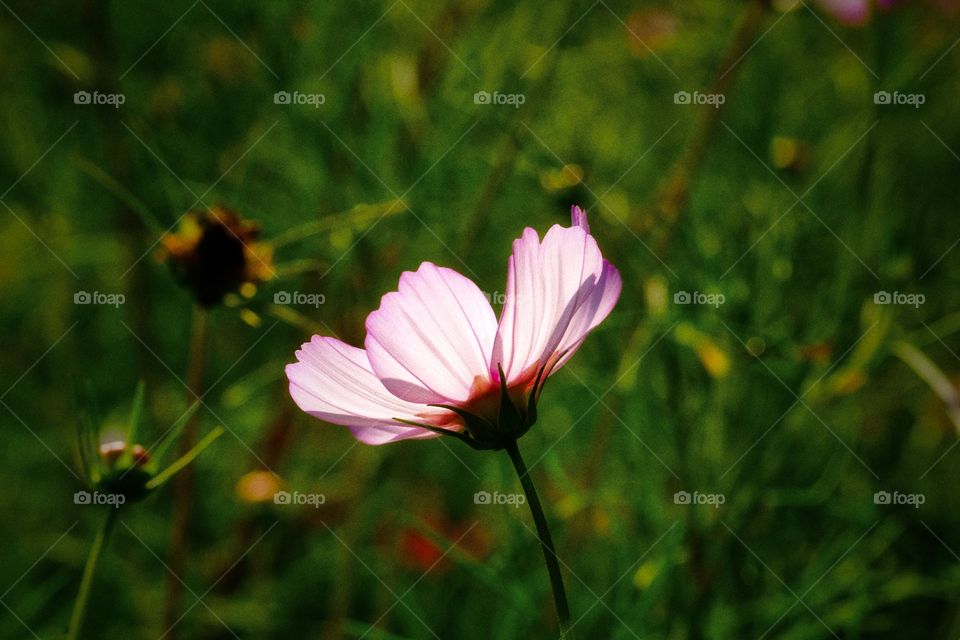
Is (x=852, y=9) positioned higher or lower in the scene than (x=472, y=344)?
higher

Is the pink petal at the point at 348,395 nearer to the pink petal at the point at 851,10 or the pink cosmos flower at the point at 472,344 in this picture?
the pink cosmos flower at the point at 472,344

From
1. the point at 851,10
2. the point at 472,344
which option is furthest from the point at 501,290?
the point at 472,344

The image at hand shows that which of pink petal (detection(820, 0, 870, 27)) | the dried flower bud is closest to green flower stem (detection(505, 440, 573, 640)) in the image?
the dried flower bud

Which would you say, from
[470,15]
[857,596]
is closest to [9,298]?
[470,15]

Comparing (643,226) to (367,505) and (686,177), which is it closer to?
(686,177)

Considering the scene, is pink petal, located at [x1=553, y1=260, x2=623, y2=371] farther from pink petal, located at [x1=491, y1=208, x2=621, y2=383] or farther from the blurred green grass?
the blurred green grass

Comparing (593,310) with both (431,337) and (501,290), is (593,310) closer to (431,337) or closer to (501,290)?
(431,337)

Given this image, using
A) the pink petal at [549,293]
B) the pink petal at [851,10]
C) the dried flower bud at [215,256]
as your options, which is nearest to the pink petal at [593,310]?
the pink petal at [549,293]
